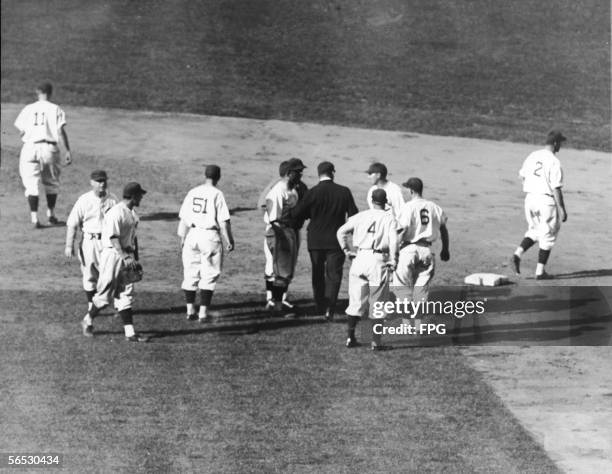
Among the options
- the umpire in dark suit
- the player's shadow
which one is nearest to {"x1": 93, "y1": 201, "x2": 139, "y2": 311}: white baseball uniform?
the umpire in dark suit

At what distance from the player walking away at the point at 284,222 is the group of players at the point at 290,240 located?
0.04 feet

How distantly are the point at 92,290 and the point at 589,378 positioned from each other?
6373 millimetres

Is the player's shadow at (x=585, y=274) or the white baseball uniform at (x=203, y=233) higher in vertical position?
the white baseball uniform at (x=203, y=233)

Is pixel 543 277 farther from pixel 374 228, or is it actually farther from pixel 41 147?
pixel 41 147

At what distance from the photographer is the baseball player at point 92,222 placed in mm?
17250

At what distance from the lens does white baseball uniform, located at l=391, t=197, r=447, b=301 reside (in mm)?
16969

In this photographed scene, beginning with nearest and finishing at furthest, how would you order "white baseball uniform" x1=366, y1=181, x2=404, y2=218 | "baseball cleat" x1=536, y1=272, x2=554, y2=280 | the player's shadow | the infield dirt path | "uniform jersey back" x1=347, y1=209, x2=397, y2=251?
the infield dirt path < "uniform jersey back" x1=347, y1=209, x2=397, y2=251 < "white baseball uniform" x1=366, y1=181, x2=404, y2=218 < "baseball cleat" x1=536, y1=272, x2=554, y2=280 < the player's shadow

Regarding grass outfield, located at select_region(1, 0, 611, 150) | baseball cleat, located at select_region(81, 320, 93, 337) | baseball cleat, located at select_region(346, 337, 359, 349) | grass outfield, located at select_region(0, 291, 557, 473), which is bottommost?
grass outfield, located at select_region(0, 291, 557, 473)

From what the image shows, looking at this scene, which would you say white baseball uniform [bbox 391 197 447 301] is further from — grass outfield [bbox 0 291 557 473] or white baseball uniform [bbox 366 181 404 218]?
grass outfield [bbox 0 291 557 473]

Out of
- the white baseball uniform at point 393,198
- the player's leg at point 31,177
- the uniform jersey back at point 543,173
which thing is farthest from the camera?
the player's leg at point 31,177

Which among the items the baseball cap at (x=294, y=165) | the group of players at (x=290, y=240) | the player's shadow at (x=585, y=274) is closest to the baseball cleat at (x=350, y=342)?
the group of players at (x=290, y=240)

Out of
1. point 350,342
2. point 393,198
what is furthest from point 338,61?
point 350,342

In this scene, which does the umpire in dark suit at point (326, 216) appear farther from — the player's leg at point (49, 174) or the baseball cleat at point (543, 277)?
the player's leg at point (49, 174)

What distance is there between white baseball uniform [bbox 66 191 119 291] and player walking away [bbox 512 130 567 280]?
638 cm
